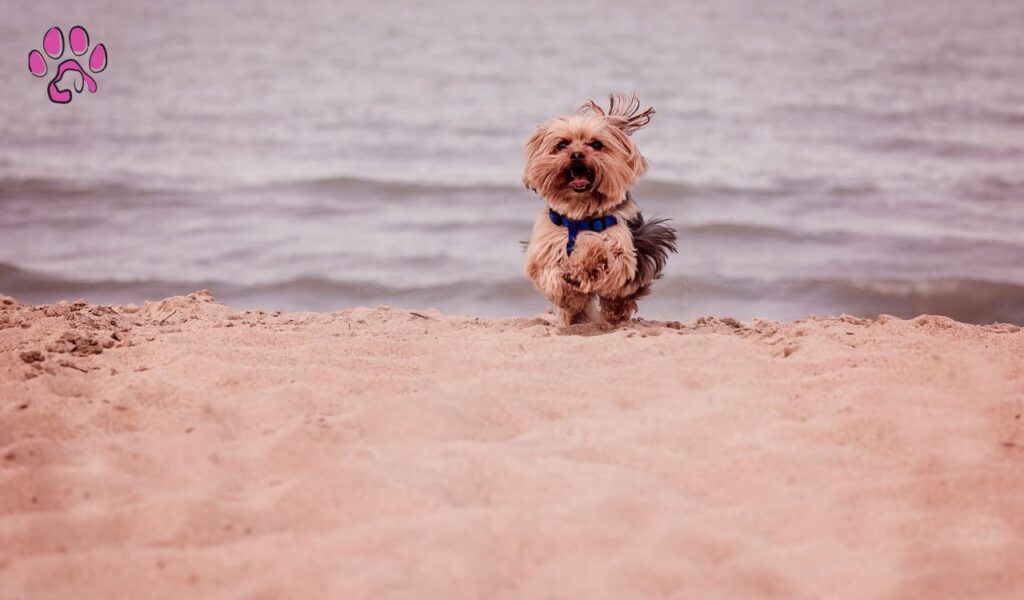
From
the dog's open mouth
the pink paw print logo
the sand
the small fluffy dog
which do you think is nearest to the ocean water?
the pink paw print logo

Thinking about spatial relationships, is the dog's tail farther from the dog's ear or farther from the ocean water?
the ocean water

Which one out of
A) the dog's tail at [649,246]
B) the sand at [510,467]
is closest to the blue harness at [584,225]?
the dog's tail at [649,246]

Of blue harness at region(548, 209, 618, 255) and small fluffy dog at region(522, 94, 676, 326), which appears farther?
blue harness at region(548, 209, 618, 255)

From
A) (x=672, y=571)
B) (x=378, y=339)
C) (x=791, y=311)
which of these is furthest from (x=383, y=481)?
(x=791, y=311)

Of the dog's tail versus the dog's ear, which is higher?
the dog's ear

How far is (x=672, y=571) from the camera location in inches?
118

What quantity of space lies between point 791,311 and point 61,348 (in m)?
5.71

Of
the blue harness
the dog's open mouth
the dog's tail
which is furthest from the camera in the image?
the dog's tail

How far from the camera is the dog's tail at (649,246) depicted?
5941 mm

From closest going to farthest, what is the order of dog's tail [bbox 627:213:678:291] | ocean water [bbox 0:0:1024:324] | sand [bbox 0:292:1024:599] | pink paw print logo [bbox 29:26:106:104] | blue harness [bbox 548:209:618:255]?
sand [bbox 0:292:1024:599], blue harness [bbox 548:209:618:255], dog's tail [bbox 627:213:678:291], ocean water [bbox 0:0:1024:324], pink paw print logo [bbox 29:26:106:104]

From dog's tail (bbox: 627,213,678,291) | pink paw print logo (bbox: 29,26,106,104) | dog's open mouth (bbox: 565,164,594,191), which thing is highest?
pink paw print logo (bbox: 29,26,106,104)

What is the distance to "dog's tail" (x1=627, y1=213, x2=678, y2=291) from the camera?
594 cm

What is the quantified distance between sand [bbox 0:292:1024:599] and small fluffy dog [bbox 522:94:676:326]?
2.33ft

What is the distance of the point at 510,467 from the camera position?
3602mm
